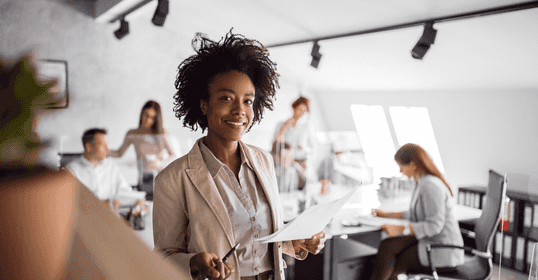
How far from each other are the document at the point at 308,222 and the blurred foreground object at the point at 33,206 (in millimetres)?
573

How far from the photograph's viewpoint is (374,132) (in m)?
5.90

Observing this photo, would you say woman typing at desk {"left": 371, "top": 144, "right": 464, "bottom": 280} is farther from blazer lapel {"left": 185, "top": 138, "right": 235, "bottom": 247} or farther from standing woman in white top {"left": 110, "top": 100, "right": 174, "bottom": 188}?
blazer lapel {"left": 185, "top": 138, "right": 235, "bottom": 247}

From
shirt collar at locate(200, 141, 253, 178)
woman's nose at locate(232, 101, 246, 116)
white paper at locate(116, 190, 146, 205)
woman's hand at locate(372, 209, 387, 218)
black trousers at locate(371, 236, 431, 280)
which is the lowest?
black trousers at locate(371, 236, 431, 280)

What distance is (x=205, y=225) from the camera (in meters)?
0.92

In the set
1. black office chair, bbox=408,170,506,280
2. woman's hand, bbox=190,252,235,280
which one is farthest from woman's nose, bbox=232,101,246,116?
black office chair, bbox=408,170,506,280

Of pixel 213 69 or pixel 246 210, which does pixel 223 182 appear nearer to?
pixel 246 210

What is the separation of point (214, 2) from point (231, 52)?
320 centimetres

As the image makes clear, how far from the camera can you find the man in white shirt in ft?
8.07

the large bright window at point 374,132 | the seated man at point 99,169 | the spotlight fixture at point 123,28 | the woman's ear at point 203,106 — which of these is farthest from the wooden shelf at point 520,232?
the spotlight fixture at point 123,28

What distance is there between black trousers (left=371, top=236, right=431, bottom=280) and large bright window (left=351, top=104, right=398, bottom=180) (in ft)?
9.65

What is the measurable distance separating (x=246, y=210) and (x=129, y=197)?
1.77m

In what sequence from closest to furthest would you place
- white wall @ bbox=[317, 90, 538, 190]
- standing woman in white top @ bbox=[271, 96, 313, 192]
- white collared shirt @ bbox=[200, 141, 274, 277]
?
white collared shirt @ bbox=[200, 141, 274, 277]
standing woman in white top @ bbox=[271, 96, 313, 192]
white wall @ bbox=[317, 90, 538, 190]

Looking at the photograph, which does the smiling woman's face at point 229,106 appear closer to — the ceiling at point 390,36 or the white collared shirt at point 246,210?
the white collared shirt at point 246,210

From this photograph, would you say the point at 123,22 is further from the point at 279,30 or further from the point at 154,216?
the point at 154,216
